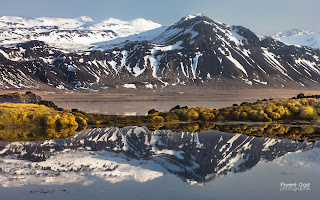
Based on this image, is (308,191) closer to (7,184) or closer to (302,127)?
(7,184)

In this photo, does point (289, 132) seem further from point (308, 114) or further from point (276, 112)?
point (308, 114)

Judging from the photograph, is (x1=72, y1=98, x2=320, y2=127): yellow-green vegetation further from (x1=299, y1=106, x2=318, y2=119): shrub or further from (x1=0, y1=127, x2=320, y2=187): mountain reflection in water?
(x1=0, y1=127, x2=320, y2=187): mountain reflection in water

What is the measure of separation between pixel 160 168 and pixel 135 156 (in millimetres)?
7567

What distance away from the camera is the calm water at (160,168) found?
29484 millimetres

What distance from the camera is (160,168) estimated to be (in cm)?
3788

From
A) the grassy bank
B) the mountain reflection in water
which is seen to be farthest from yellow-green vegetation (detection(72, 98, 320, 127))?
the mountain reflection in water

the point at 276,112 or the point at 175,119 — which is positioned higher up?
the point at 276,112

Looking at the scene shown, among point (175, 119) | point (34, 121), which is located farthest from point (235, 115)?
point (34, 121)

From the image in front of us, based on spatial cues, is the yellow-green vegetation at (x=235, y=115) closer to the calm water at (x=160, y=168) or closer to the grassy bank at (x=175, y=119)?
the grassy bank at (x=175, y=119)

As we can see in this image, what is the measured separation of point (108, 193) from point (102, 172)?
7284mm

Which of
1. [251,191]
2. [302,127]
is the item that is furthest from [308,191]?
[302,127]

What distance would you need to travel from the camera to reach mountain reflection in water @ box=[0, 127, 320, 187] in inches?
1383

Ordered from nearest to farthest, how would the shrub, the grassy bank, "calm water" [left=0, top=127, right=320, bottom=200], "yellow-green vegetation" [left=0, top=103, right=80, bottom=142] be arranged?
1. "calm water" [left=0, top=127, right=320, bottom=200]
2. the grassy bank
3. "yellow-green vegetation" [left=0, top=103, right=80, bottom=142]
4. the shrub

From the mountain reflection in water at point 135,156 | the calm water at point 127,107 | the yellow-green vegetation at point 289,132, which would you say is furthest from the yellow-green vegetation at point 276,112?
the calm water at point 127,107
